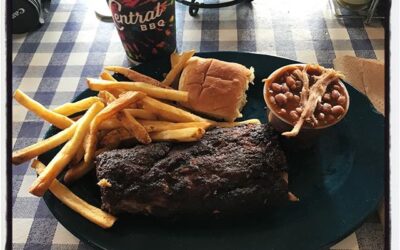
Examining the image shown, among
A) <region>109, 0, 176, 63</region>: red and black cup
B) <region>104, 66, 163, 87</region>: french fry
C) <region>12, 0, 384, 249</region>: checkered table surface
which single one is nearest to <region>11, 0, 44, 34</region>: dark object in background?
<region>12, 0, 384, 249</region>: checkered table surface

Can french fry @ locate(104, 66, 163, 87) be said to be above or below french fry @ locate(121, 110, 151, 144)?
above

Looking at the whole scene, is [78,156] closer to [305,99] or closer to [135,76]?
[135,76]

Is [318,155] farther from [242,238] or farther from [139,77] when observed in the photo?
[139,77]

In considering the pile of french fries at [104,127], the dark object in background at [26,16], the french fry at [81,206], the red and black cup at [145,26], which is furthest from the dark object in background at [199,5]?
the french fry at [81,206]

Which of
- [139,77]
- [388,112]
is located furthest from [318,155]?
[139,77]

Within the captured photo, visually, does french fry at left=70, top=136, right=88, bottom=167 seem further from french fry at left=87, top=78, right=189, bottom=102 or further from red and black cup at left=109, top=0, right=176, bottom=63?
red and black cup at left=109, top=0, right=176, bottom=63

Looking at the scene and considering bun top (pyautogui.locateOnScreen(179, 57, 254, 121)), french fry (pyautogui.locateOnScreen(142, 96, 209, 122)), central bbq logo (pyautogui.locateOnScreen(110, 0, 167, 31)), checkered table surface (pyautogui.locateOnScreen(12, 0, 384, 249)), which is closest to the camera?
french fry (pyautogui.locateOnScreen(142, 96, 209, 122))

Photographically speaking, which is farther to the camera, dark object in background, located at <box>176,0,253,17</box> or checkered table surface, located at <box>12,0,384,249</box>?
dark object in background, located at <box>176,0,253,17</box>
